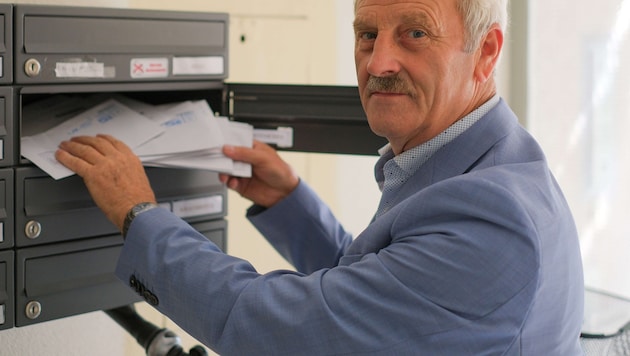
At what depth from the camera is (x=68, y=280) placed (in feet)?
4.29

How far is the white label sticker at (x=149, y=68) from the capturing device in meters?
1.33

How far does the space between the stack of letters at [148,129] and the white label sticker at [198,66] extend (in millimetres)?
60

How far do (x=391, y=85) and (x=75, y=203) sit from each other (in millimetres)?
502

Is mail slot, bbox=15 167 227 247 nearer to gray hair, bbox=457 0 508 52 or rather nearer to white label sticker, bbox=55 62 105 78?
white label sticker, bbox=55 62 105 78

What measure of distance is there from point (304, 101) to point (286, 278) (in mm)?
419

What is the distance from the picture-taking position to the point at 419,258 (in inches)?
39.4

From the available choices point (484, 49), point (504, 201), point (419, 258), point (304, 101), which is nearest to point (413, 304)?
point (419, 258)

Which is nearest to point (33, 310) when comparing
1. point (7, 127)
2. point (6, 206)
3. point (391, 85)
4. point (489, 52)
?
point (6, 206)

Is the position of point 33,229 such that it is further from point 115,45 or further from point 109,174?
point 115,45

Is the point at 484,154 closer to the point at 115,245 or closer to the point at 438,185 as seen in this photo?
the point at 438,185

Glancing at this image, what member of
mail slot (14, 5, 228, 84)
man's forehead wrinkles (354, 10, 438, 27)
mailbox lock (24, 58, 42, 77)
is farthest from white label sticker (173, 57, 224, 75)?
man's forehead wrinkles (354, 10, 438, 27)

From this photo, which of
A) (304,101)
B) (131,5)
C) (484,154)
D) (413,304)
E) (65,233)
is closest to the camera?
(413,304)

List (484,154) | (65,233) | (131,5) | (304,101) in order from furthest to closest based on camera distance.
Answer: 1. (131,5)
2. (304,101)
3. (65,233)
4. (484,154)

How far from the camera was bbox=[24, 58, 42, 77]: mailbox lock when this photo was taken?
120 centimetres
